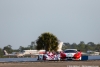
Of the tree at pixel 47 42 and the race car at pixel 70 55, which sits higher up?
the tree at pixel 47 42

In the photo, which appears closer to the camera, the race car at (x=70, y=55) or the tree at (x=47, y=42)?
the race car at (x=70, y=55)

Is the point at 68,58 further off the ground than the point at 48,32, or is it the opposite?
the point at 48,32

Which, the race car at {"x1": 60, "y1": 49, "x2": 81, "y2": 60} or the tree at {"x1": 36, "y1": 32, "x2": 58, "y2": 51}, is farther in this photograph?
the tree at {"x1": 36, "y1": 32, "x2": 58, "y2": 51}

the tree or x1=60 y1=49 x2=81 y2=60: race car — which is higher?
the tree

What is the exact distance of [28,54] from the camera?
145125mm

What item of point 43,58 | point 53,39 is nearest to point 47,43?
point 53,39

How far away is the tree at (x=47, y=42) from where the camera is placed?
91.2 m

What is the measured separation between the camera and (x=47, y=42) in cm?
9294

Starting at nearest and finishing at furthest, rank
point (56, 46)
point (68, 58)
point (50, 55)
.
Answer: point (68, 58), point (50, 55), point (56, 46)

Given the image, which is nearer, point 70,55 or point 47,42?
point 70,55

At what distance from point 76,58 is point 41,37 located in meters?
51.2

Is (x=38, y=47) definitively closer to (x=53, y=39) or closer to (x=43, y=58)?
(x=53, y=39)

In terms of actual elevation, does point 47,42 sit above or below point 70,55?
above

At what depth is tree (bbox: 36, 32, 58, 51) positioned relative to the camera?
9125 centimetres
